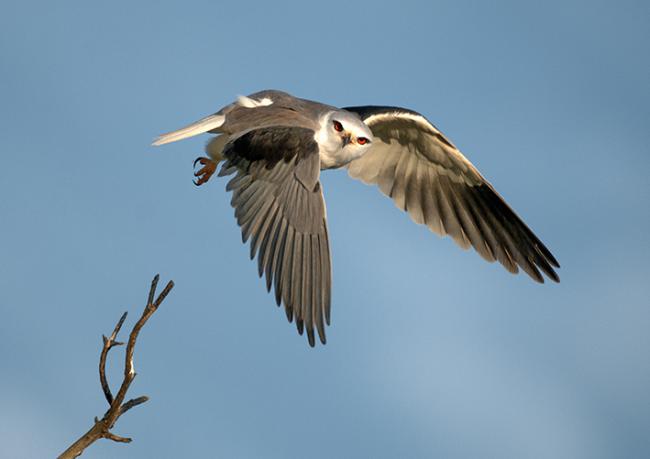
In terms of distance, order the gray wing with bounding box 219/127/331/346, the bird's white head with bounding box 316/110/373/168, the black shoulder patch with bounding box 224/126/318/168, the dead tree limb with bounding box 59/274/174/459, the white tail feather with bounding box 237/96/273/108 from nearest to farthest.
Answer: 1. the dead tree limb with bounding box 59/274/174/459
2. the gray wing with bounding box 219/127/331/346
3. the black shoulder patch with bounding box 224/126/318/168
4. the bird's white head with bounding box 316/110/373/168
5. the white tail feather with bounding box 237/96/273/108

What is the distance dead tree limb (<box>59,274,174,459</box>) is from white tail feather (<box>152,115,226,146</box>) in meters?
2.60

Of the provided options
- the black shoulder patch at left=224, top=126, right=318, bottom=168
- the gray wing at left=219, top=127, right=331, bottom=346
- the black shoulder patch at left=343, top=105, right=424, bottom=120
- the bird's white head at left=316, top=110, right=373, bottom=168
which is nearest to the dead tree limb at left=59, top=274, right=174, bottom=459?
the gray wing at left=219, top=127, right=331, bottom=346

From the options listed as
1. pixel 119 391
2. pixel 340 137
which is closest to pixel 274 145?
pixel 340 137

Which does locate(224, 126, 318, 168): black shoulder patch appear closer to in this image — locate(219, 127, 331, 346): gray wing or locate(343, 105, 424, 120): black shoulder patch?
locate(219, 127, 331, 346): gray wing

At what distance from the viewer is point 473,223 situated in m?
8.49

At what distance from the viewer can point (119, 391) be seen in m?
4.02

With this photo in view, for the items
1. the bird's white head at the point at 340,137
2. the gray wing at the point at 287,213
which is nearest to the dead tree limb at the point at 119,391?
the gray wing at the point at 287,213

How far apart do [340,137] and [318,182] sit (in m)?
0.84

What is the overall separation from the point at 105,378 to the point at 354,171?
4.77 meters

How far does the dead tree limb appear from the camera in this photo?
3984 millimetres

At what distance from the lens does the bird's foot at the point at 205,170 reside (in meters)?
7.48

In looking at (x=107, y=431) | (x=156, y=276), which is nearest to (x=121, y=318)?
(x=156, y=276)

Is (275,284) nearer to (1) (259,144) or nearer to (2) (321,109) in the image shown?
(1) (259,144)

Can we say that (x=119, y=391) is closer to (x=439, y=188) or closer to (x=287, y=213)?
(x=287, y=213)
